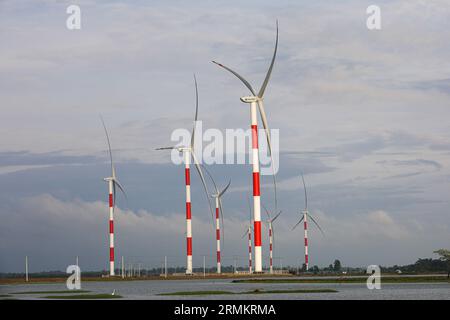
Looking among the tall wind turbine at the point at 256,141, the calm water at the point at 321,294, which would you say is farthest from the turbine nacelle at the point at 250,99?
the calm water at the point at 321,294

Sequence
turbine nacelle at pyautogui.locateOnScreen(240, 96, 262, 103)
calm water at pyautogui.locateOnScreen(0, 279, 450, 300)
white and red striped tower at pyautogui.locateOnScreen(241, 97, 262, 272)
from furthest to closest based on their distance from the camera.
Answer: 1. turbine nacelle at pyautogui.locateOnScreen(240, 96, 262, 103)
2. white and red striped tower at pyautogui.locateOnScreen(241, 97, 262, 272)
3. calm water at pyautogui.locateOnScreen(0, 279, 450, 300)

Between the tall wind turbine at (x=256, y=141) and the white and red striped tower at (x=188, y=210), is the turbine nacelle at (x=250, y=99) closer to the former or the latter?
the tall wind turbine at (x=256, y=141)

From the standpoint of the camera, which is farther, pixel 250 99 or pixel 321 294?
pixel 250 99

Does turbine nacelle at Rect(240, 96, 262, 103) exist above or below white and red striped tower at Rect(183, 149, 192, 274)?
above

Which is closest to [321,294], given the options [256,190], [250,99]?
[256,190]

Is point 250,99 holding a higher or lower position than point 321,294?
higher

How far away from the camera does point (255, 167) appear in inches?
4651

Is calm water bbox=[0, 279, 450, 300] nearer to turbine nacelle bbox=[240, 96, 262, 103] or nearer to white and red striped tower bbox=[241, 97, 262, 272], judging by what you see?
white and red striped tower bbox=[241, 97, 262, 272]

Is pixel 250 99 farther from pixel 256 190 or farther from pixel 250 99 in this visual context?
pixel 256 190

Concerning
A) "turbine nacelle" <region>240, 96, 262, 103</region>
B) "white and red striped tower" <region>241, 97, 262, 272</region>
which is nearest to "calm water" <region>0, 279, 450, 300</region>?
"white and red striped tower" <region>241, 97, 262, 272</region>
